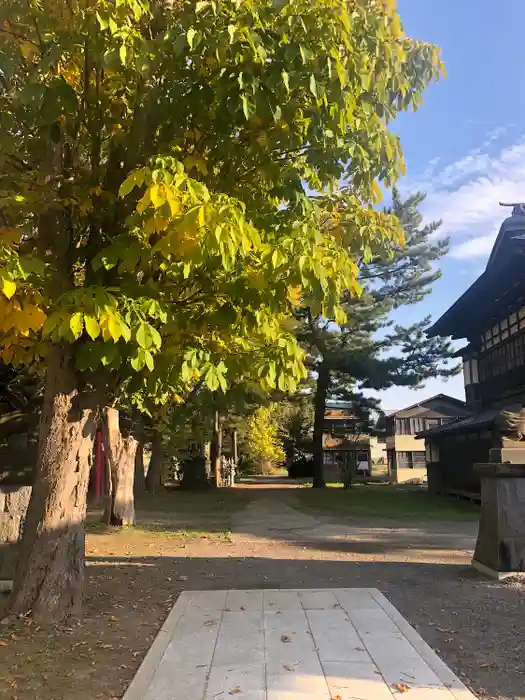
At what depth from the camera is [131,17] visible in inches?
216

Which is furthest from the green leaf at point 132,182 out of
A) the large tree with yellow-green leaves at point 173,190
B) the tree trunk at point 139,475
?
the tree trunk at point 139,475

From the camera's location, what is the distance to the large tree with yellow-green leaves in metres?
4.56

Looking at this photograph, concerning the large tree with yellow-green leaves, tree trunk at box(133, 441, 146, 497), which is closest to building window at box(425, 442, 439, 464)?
tree trunk at box(133, 441, 146, 497)

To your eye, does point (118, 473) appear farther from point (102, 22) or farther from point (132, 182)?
point (102, 22)

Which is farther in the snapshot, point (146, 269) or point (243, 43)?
point (146, 269)

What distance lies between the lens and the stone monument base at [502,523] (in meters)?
7.22

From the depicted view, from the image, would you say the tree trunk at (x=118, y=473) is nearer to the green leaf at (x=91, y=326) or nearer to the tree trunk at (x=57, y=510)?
the tree trunk at (x=57, y=510)

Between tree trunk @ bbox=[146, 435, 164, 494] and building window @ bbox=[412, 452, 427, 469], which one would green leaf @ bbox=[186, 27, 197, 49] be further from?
building window @ bbox=[412, 452, 427, 469]

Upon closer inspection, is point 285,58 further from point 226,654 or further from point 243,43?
point 226,654

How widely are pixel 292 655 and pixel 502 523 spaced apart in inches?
146

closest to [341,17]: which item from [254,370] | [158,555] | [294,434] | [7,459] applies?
[254,370]

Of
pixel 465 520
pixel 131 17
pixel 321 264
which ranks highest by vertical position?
pixel 131 17

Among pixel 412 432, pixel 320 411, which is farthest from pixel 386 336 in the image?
pixel 412 432

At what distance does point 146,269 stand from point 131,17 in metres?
2.21
